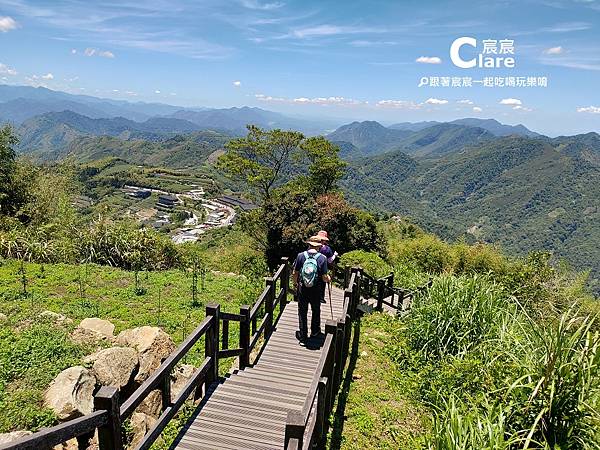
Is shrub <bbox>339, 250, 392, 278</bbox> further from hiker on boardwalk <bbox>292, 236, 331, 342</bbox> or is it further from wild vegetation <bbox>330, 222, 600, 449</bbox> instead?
hiker on boardwalk <bbox>292, 236, 331, 342</bbox>

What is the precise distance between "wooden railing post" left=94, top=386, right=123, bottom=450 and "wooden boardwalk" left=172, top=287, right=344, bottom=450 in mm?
1220

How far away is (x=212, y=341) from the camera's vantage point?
5422 millimetres

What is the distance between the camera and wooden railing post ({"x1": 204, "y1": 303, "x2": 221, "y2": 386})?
529 centimetres

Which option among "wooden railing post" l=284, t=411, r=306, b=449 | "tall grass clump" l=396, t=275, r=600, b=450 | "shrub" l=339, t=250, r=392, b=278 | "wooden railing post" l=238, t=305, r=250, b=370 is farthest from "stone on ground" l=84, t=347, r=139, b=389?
"shrub" l=339, t=250, r=392, b=278

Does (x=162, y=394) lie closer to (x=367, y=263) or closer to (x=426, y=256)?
(x=367, y=263)

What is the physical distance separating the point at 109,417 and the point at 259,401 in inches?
96.3

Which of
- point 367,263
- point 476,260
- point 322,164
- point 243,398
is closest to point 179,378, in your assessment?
point 243,398

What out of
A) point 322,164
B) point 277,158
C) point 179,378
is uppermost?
point 277,158

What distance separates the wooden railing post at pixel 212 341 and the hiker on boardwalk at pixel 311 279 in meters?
1.73

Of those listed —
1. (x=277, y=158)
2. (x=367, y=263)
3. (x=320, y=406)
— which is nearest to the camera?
(x=320, y=406)

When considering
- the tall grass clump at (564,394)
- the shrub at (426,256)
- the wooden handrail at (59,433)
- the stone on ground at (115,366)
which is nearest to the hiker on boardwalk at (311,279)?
the stone on ground at (115,366)

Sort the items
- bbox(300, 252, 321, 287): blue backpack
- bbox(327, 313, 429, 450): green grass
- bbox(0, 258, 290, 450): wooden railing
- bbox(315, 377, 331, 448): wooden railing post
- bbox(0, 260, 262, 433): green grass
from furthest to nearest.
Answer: bbox(300, 252, 321, 287): blue backpack, bbox(327, 313, 429, 450): green grass, bbox(0, 260, 262, 433): green grass, bbox(315, 377, 331, 448): wooden railing post, bbox(0, 258, 290, 450): wooden railing

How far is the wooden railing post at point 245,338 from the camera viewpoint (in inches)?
241

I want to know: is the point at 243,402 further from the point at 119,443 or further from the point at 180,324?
the point at 180,324
